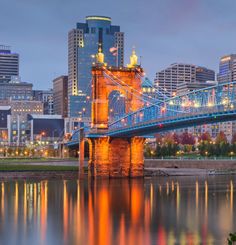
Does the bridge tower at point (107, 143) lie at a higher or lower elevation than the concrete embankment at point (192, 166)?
higher

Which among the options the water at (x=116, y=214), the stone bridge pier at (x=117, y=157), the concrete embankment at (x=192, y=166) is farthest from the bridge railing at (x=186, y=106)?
the concrete embankment at (x=192, y=166)

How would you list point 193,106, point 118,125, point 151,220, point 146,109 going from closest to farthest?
point 151,220, point 193,106, point 146,109, point 118,125

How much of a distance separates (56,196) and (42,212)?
11.0 m

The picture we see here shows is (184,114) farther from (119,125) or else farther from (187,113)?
(119,125)

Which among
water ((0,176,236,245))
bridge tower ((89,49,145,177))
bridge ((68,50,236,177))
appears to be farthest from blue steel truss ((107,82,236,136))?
water ((0,176,236,245))

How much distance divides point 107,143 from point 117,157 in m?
2.49

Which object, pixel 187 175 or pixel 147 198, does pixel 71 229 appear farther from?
pixel 187 175

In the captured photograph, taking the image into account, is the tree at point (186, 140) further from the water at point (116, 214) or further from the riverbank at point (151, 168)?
the water at point (116, 214)

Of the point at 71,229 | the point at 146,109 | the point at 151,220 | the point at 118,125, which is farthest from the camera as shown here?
the point at 118,125

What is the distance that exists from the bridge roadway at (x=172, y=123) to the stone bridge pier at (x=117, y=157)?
5.88 feet

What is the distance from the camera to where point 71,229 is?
39.0 m

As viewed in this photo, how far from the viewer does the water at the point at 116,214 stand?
3631 centimetres

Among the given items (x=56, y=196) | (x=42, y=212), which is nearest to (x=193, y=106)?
(x=56, y=196)

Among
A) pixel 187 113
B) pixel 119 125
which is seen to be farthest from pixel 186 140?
pixel 187 113
